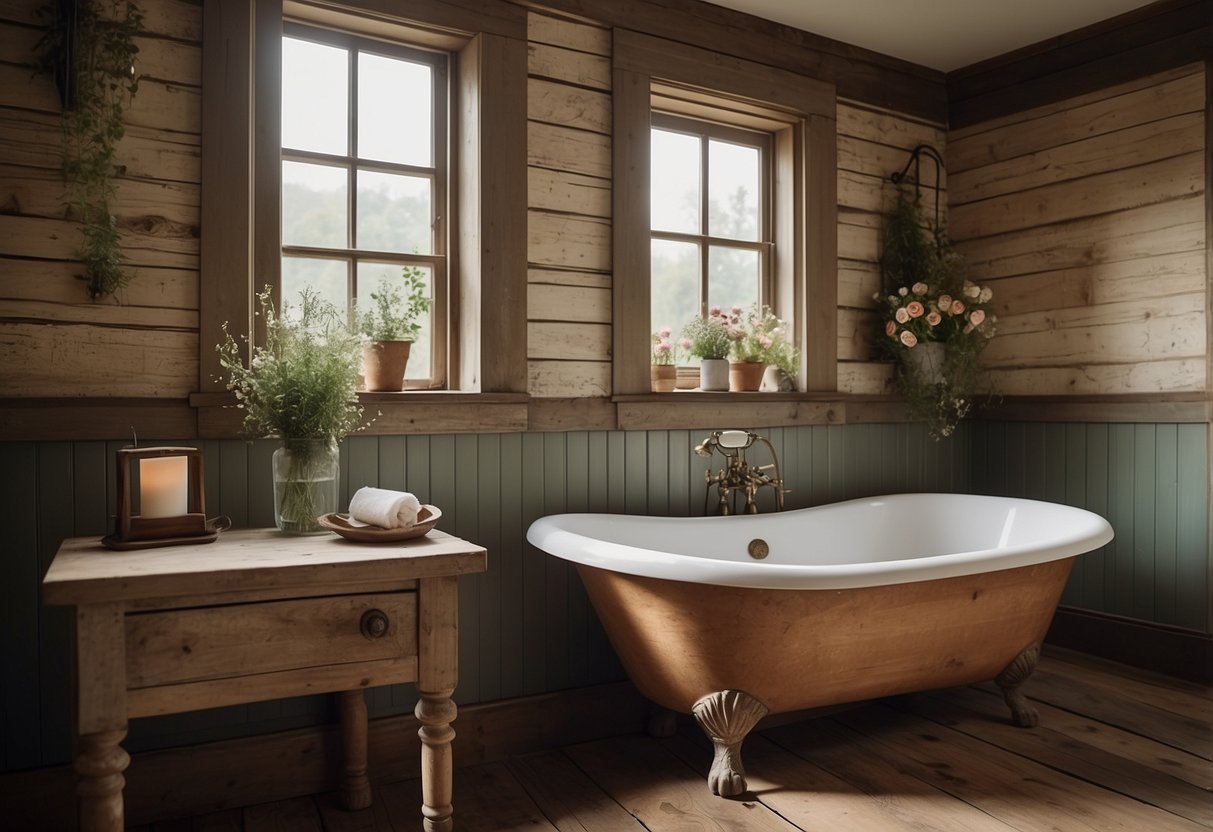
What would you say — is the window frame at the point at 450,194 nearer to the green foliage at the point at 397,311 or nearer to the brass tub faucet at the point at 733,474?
the green foliage at the point at 397,311

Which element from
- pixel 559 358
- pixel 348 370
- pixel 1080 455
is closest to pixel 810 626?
pixel 559 358

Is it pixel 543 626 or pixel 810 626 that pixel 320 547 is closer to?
pixel 543 626

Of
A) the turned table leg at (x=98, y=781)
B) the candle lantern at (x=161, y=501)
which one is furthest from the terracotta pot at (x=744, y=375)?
the turned table leg at (x=98, y=781)

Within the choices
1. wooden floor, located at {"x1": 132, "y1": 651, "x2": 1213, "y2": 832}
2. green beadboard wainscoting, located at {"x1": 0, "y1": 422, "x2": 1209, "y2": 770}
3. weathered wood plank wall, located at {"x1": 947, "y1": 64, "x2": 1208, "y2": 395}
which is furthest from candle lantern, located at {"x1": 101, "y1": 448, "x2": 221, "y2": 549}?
weathered wood plank wall, located at {"x1": 947, "y1": 64, "x2": 1208, "y2": 395}

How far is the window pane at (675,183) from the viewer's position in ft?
10.4

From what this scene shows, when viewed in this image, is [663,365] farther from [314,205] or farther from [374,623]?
[374,623]

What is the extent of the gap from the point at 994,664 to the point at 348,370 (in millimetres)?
2018

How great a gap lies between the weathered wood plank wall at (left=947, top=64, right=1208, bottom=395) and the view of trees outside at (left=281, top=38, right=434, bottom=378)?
2423mm

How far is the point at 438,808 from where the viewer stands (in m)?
1.82

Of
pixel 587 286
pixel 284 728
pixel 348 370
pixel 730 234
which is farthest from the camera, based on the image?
pixel 730 234

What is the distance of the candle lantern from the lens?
1.83 m

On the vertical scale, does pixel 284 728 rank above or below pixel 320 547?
below

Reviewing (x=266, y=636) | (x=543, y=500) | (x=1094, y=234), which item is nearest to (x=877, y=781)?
(x=543, y=500)

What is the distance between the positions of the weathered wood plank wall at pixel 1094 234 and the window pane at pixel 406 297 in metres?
2.45
